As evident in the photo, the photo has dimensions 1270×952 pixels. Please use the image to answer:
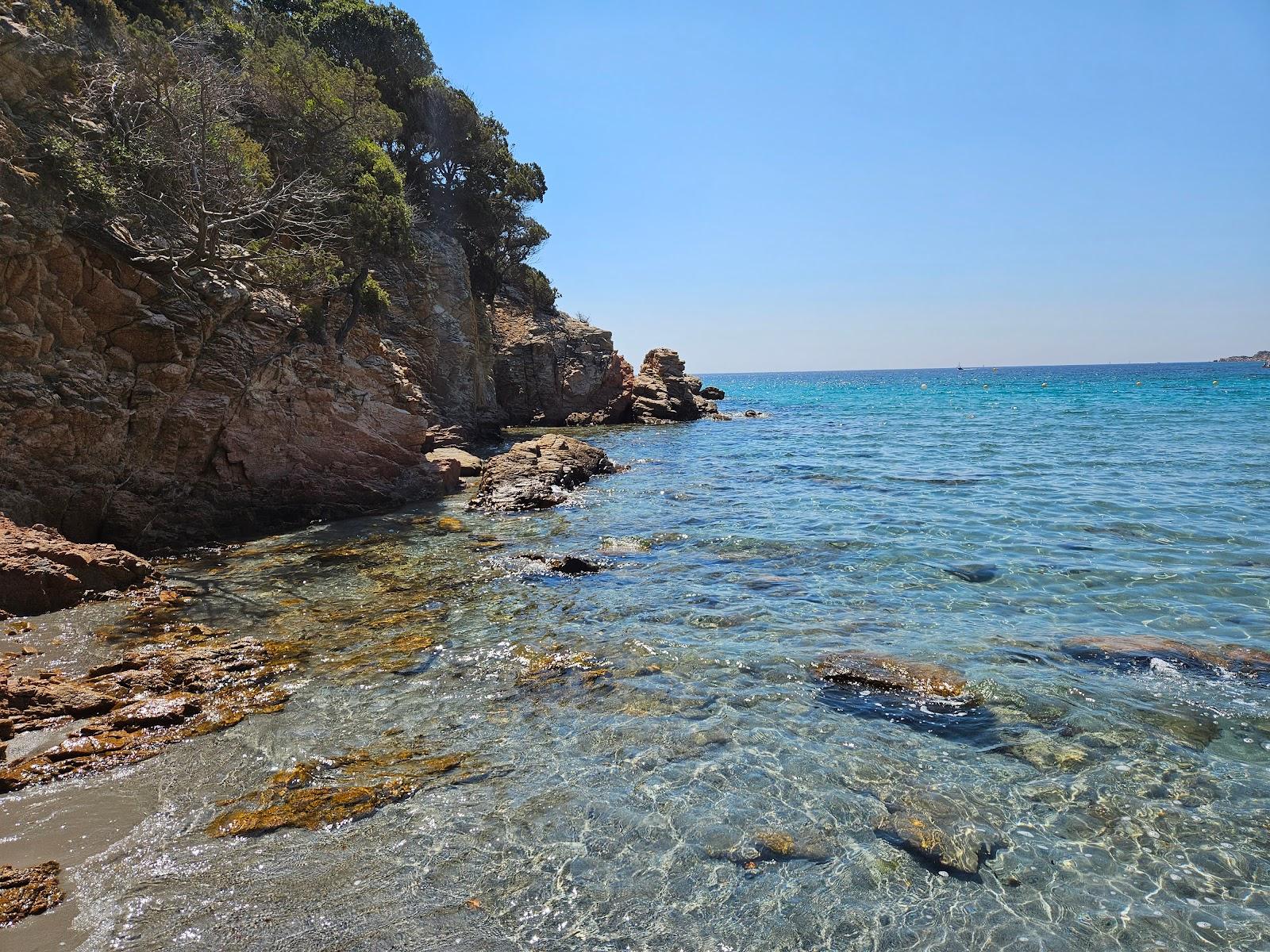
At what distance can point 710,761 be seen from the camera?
20.9 feet

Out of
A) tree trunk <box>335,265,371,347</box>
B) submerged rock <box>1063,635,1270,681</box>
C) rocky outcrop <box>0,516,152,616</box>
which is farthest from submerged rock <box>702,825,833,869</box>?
tree trunk <box>335,265,371,347</box>

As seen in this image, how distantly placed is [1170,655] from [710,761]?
6247 millimetres

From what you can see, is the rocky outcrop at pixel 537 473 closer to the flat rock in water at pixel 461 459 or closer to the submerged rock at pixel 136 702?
the flat rock in water at pixel 461 459

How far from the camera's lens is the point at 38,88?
42.8ft

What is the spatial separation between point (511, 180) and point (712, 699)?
126 feet

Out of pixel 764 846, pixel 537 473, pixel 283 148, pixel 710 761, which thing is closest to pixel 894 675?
pixel 710 761

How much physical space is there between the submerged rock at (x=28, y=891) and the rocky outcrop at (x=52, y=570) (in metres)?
6.50

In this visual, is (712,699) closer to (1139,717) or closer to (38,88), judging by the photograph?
(1139,717)

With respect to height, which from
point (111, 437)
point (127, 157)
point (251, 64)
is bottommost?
point (111, 437)

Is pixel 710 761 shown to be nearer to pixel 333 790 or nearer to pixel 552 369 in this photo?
pixel 333 790

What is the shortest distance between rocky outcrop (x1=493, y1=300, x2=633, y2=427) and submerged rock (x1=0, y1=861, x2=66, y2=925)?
131ft

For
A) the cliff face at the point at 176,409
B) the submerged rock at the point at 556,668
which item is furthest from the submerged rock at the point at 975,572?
the cliff face at the point at 176,409

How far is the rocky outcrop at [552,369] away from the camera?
145 ft

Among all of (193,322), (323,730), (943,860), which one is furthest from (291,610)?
(943,860)
